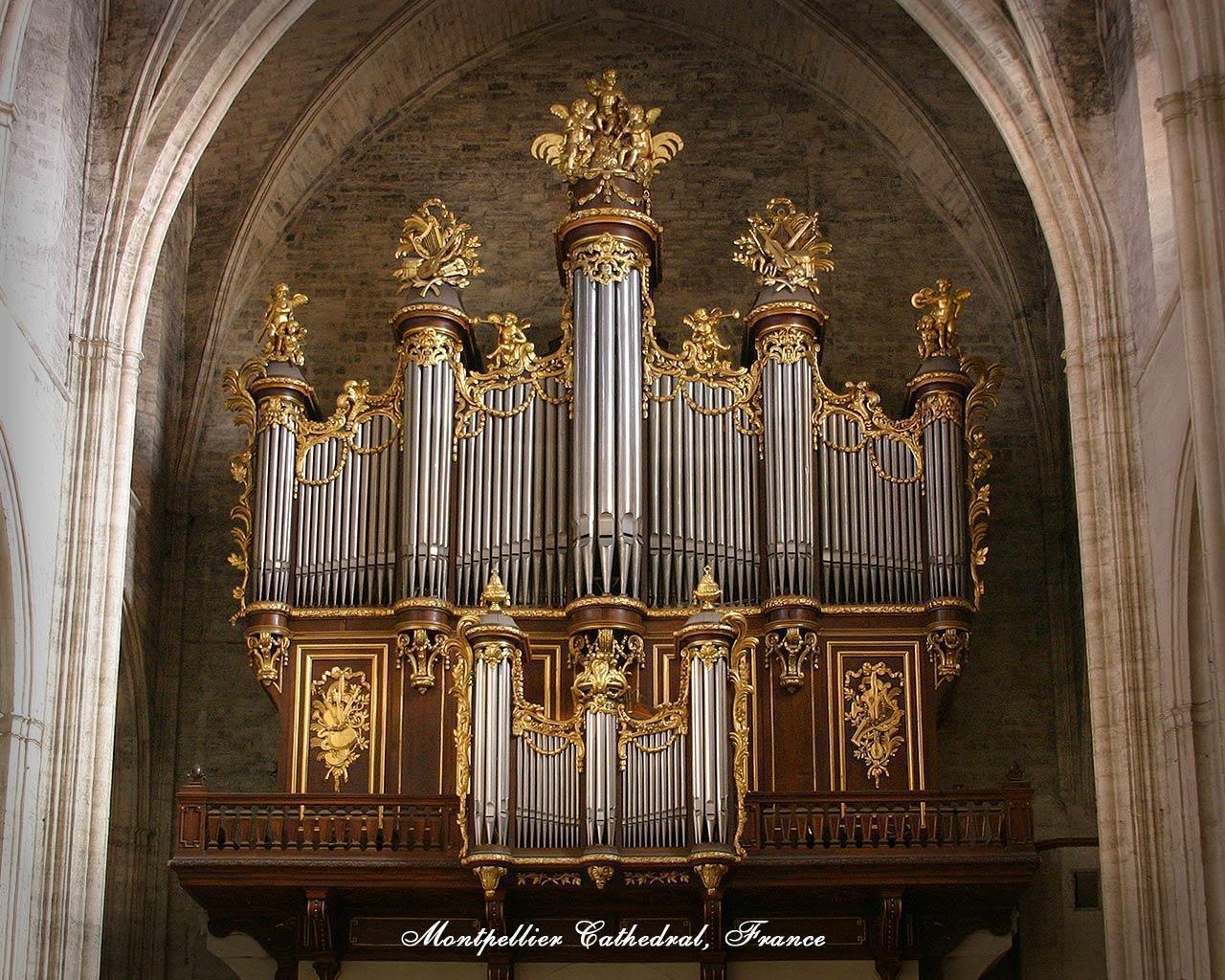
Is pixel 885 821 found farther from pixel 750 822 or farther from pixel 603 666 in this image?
pixel 603 666

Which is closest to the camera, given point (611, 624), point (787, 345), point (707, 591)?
point (707, 591)

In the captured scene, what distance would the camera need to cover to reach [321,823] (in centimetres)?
1747

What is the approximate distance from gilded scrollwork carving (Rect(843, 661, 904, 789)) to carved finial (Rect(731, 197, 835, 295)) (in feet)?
11.7

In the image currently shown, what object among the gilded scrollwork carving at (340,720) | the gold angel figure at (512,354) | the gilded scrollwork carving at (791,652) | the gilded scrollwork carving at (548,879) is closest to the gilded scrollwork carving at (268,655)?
the gilded scrollwork carving at (340,720)

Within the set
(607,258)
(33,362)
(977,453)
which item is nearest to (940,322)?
(977,453)

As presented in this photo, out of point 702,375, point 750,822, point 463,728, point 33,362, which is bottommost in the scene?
point 750,822

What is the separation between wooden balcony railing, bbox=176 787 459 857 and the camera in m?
17.3

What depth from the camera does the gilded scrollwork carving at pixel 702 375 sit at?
19.5m

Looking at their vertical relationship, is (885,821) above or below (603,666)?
below

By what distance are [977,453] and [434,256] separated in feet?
16.8

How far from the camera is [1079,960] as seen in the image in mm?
17578

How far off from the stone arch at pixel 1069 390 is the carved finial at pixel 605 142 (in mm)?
2711

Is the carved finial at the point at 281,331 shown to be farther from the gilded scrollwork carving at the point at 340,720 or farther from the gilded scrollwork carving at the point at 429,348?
the gilded scrollwork carving at the point at 340,720

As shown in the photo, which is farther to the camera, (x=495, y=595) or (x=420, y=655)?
(x=420, y=655)
